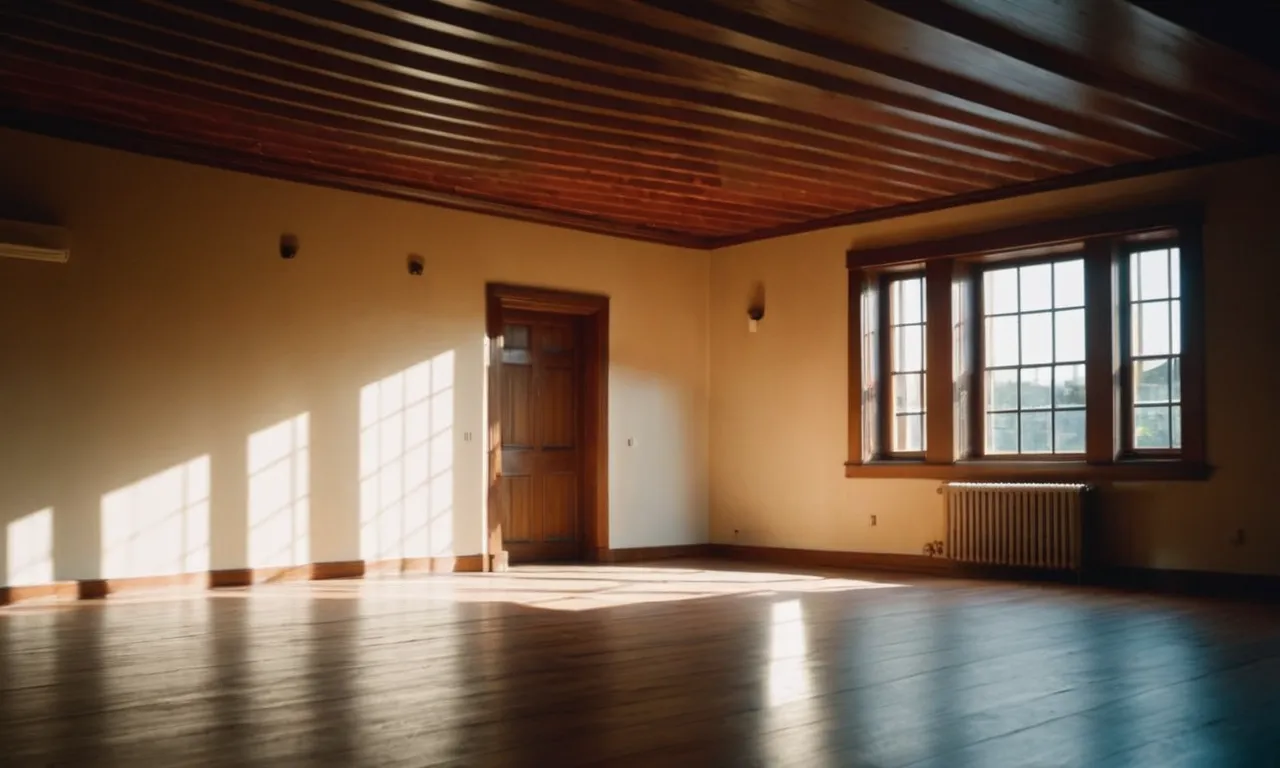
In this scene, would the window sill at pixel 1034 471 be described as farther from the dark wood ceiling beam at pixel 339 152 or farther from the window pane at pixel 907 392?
the dark wood ceiling beam at pixel 339 152

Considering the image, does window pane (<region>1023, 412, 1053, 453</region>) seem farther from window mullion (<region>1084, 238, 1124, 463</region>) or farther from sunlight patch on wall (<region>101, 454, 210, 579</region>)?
sunlight patch on wall (<region>101, 454, 210, 579</region>)

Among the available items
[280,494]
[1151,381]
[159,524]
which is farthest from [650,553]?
[1151,381]

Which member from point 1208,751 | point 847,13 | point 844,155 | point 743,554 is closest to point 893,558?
point 743,554

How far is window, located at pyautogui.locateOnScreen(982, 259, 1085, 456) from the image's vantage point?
841cm

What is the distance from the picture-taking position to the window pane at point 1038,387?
854 cm

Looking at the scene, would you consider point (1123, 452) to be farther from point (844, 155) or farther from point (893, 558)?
point (844, 155)

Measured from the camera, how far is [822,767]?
313 cm

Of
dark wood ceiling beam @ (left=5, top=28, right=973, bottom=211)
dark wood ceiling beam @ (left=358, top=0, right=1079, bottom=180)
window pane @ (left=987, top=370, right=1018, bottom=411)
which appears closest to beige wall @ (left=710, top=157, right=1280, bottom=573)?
window pane @ (left=987, top=370, right=1018, bottom=411)

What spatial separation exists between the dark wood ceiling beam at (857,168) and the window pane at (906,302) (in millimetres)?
873

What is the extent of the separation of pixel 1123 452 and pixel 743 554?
11.1 ft

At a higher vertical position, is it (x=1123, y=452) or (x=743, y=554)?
(x=1123, y=452)

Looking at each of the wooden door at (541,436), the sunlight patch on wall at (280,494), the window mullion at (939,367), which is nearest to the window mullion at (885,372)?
the window mullion at (939,367)

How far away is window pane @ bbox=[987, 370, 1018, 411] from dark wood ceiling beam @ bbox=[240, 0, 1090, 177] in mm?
2208

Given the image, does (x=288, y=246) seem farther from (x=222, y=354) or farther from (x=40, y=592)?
→ (x=40, y=592)
